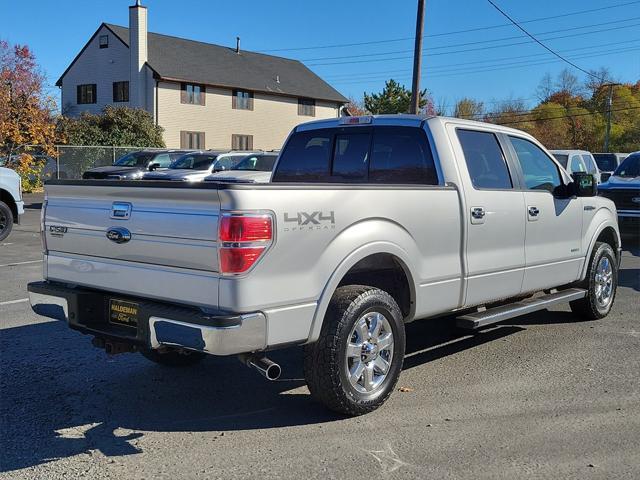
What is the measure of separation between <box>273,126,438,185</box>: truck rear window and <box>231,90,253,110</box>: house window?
40.3m

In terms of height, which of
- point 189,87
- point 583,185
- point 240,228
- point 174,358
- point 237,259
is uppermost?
point 189,87

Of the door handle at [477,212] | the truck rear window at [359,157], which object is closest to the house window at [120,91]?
the truck rear window at [359,157]

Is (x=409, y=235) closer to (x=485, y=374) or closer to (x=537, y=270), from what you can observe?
(x=485, y=374)

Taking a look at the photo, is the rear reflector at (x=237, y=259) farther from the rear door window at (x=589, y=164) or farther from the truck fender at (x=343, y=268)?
the rear door window at (x=589, y=164)

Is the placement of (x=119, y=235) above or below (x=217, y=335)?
above

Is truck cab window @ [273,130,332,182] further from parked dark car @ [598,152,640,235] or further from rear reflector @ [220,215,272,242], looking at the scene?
parked dark car @ [598,152,640,235]

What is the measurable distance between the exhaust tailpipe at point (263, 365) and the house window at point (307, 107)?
46483 millimetres

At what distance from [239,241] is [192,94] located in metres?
40.8

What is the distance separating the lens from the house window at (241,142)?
46.2 m

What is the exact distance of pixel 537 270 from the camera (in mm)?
6180

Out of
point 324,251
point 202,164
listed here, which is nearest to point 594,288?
point 324,251

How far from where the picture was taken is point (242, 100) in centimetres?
4609

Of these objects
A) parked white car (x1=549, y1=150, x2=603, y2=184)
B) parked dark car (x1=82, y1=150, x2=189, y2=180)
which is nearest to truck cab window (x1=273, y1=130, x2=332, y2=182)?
parked white car (x1=549, y1=150, x2=603, y2=184)

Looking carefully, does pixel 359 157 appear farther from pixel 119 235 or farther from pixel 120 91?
pixel 120 91
